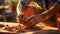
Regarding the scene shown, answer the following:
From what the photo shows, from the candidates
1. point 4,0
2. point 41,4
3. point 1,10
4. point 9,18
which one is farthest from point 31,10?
point 4,0

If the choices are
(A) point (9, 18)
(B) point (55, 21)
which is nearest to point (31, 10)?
(B) point (55, 21)

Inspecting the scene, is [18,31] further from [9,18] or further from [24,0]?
[9,18]

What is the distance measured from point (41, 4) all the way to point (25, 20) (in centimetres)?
33

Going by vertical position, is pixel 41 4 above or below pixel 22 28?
above

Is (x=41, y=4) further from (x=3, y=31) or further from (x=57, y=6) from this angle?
(x=3, y=31)

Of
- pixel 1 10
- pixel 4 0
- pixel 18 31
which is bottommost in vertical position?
pixel 18 31

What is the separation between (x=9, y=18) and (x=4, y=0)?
5.89 ft

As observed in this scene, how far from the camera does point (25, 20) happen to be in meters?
1.27

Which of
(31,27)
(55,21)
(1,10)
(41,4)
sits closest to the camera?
(31,27)

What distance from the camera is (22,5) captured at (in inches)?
51.2

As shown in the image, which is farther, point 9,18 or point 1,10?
point 1,10

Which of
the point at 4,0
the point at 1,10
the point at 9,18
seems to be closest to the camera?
the point at 9,18

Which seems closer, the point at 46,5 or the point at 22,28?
the point at 22,28

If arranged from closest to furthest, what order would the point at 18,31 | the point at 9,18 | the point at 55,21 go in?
the point at 18,31
the point at 55,21
the point at 9,18
